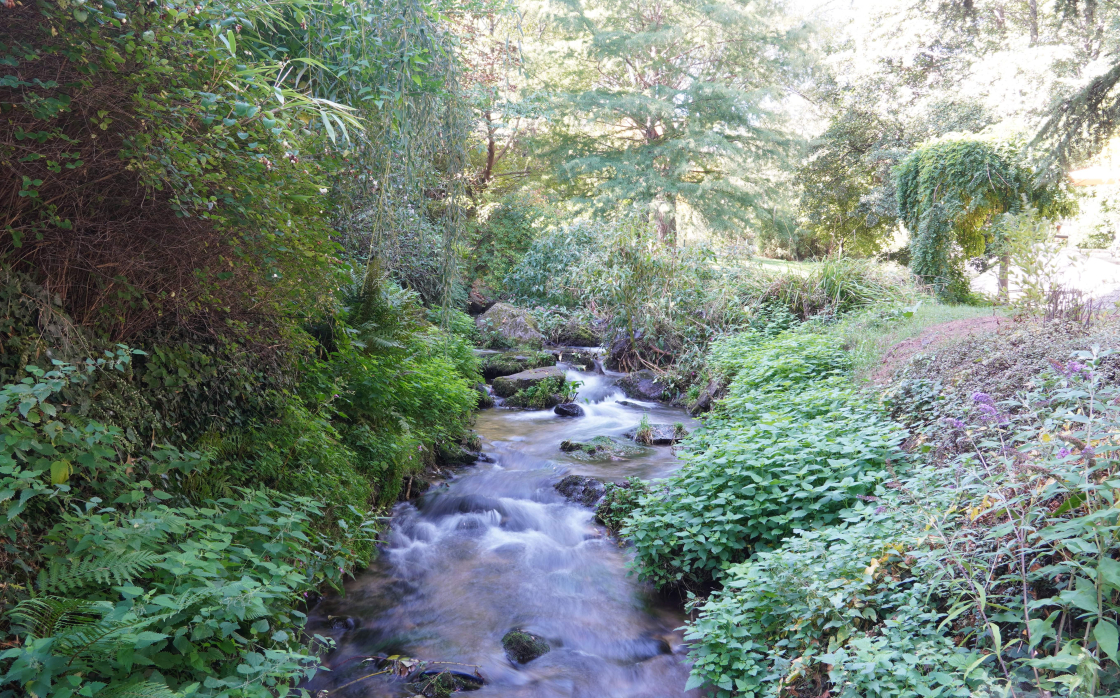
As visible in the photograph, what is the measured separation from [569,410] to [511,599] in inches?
202

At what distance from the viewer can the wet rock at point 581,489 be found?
6.39 m

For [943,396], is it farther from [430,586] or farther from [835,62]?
[835,62]

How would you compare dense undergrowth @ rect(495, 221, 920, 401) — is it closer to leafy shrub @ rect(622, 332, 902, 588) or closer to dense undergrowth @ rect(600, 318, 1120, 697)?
dense undergrowth @ rect(600, 318, 1120, 697)

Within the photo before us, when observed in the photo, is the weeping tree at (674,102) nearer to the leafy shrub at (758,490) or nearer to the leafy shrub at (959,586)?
the leafy shrub at (758,490)

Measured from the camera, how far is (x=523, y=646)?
4.12 metres

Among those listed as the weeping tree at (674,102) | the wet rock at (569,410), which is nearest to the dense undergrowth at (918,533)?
the wet rock at (569,410)

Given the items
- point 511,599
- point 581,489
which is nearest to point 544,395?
point 581,489

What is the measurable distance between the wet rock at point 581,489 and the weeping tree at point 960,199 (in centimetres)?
967

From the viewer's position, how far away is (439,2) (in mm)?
5090

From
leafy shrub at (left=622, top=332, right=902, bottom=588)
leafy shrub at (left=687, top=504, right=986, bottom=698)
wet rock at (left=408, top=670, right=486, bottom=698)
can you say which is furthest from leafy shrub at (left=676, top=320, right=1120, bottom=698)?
wet rock at (left=408, top=670, right=486, bottom=698)

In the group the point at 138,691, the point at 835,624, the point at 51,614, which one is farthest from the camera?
the point at 835,624

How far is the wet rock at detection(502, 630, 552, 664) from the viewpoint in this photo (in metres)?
4.09

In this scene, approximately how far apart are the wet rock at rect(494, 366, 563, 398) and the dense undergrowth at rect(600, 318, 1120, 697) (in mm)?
4847

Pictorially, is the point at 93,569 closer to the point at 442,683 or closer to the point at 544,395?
the point at 442,683
